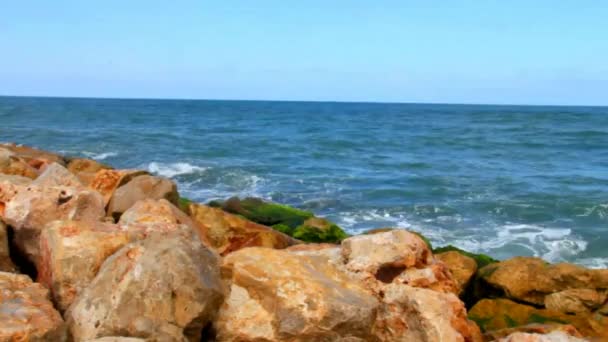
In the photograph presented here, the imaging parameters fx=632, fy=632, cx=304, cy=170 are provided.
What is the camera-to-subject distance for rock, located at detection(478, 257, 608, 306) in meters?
9.13

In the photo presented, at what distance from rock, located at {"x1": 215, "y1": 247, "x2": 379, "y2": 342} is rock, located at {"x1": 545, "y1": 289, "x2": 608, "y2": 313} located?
15.2 feet

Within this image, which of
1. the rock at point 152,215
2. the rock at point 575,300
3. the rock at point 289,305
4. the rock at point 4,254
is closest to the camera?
the rock at point 289,305

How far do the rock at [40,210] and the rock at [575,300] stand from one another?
6221 mm

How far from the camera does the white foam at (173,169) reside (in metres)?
23.9

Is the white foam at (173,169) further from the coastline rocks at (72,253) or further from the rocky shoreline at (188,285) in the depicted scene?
the coastline rocks at (72,253)

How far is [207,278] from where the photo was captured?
4.88m

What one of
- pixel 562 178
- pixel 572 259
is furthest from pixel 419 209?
pixel 562 178

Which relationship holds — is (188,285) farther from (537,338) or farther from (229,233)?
(229,233)

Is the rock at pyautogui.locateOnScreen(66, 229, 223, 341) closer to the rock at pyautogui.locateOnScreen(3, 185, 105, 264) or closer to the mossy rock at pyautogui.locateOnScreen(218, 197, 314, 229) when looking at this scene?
the rock at pyautogui.locateOnScreen(3, 185, 105, 264)

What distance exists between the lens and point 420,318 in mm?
5504

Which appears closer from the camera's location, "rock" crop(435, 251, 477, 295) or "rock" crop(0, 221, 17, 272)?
"rock" crop(0, 221, 17, 272)

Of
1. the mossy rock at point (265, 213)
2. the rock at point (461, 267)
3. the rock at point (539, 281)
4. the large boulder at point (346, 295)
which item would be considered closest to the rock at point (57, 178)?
the large boulder at point (346, 295)

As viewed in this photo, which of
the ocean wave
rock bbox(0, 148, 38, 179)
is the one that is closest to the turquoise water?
the ocean wave

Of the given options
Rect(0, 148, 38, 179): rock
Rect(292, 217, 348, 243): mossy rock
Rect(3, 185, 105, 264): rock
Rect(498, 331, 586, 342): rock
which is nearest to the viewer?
Rect(498, 331, 586, 342): rock
